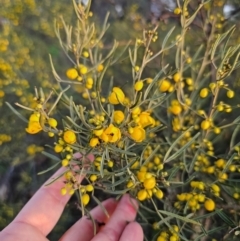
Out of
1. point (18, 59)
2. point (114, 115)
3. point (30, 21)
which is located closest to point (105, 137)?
point (114, 115)

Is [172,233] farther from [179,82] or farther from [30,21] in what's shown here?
[30,21]

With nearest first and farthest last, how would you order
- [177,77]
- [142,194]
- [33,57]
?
1. [142,194]
2. [177,77]
3. [33,57]

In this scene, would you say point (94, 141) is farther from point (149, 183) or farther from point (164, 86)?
point (164, 86)

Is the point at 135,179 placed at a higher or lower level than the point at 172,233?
higher

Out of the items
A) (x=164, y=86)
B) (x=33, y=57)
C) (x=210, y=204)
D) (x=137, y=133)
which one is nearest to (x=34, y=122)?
(x=137, y=133)

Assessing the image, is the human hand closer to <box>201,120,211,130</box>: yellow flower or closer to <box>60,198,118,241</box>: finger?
<box>60,198,118,241</box>: finger

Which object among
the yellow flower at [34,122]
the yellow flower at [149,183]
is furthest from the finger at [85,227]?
the yellow flower at [34,122]

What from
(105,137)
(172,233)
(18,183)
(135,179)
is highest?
(105,137)
